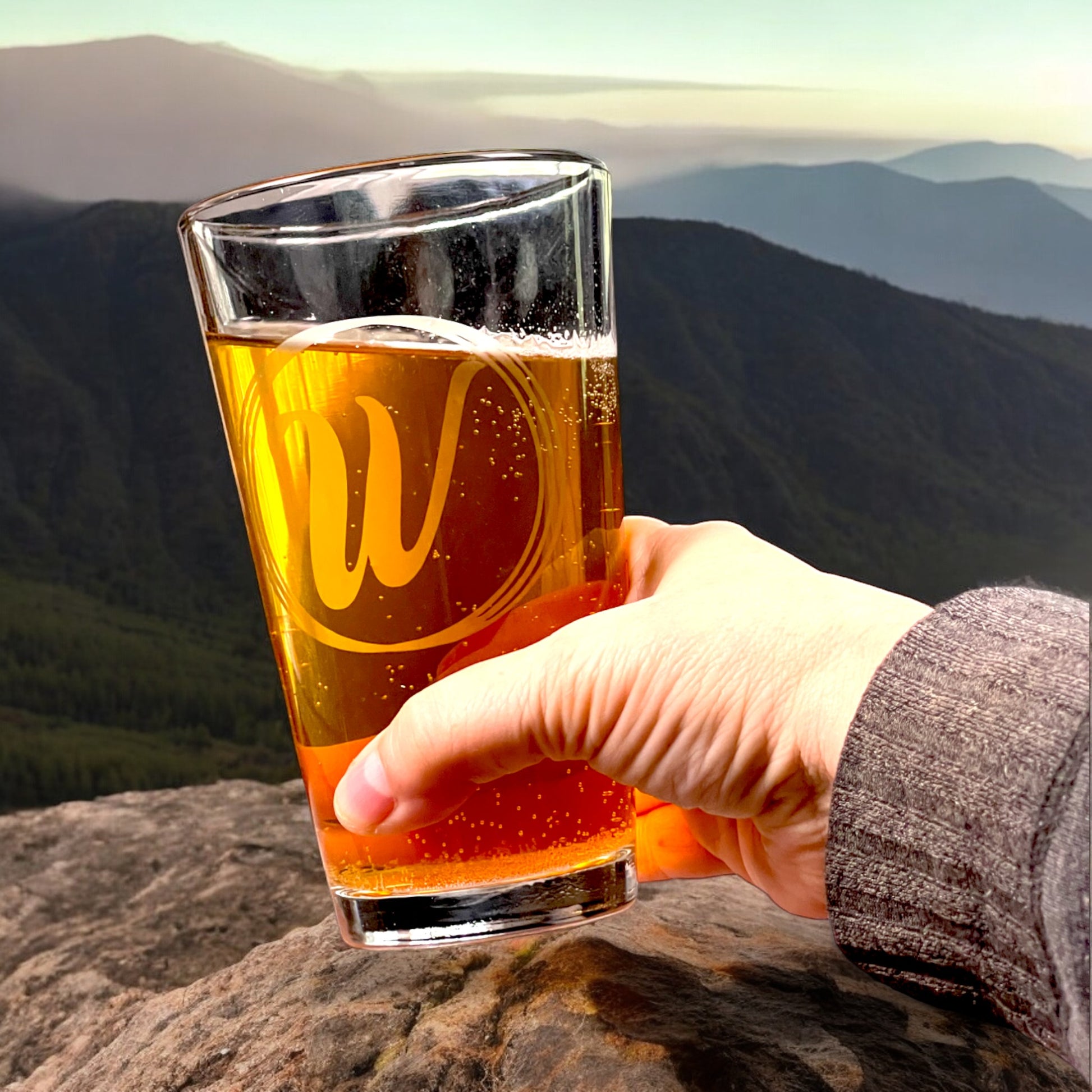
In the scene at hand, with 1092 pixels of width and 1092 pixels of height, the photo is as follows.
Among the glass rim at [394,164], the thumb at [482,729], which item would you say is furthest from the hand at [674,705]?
the glass rim at [394,164]

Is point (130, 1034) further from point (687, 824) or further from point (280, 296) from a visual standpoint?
point (280, 296)

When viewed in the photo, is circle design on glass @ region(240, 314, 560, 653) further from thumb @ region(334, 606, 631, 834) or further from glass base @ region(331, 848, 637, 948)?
glass base @ region(331, 848, 637, 948)

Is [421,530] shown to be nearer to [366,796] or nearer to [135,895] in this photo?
[366,796]

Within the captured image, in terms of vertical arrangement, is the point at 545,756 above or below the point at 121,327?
above

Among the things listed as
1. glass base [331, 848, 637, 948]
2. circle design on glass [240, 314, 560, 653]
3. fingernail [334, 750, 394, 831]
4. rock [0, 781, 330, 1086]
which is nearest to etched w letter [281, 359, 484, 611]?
circle design on glass [240, 314, 560, 653]

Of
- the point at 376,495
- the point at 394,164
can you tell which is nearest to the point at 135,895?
the point at 376,495

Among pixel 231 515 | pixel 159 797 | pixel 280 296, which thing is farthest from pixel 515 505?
pixel 231 515

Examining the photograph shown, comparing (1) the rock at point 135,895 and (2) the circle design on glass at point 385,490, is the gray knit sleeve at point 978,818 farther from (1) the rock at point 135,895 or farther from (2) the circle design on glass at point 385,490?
(1) the rock at point 135,895
